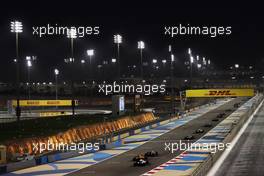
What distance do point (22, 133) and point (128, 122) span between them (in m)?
27.3

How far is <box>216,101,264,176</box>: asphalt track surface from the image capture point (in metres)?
38.4

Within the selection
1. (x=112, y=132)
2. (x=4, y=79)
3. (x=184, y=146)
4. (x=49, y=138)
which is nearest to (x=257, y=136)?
(x=184, y=146)

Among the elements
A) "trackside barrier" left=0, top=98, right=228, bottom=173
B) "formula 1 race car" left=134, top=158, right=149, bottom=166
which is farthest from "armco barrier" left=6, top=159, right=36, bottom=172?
"formula 1 race car" left=134, top=158, right=149, bottom=166

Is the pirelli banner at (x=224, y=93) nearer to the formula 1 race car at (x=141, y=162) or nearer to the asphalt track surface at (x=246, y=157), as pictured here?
the asphalt track surface at (x=246, y=157)

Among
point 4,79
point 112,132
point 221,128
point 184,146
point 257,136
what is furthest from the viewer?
point 4,79

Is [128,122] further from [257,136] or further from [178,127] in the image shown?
[257,136]

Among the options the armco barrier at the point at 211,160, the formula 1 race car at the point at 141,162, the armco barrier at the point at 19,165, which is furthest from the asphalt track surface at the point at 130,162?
the armco barrier at the point at 19,165

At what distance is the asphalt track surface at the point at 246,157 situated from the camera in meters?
38.4

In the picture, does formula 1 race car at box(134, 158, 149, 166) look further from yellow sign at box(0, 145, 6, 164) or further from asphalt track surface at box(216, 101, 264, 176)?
yellow sign at box(0, 145, 6, 164)

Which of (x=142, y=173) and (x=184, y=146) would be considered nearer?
(x=142, y=173)

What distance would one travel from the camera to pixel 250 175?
36.7m

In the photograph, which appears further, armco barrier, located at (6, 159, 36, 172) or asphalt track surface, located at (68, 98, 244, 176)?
armco barrier, located at (6, 159, 36, 172)

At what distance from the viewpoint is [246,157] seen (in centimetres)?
4638
